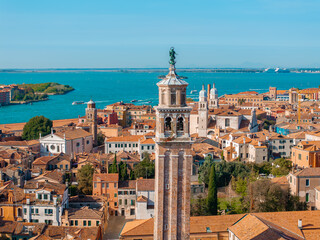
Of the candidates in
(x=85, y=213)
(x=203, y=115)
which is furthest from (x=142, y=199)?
(x=203, y=115)

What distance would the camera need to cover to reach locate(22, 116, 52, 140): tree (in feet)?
117

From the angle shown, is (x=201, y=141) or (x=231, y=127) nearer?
(x=201, y=141)

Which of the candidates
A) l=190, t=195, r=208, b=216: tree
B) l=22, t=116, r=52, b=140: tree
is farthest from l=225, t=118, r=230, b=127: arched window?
l=190, t=195, r=208, b=216: tree

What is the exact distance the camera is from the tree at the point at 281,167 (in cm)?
2270

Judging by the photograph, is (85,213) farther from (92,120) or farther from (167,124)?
(92,120)

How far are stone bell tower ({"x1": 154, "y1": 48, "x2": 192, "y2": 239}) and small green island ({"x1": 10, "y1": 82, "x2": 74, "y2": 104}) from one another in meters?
78.3

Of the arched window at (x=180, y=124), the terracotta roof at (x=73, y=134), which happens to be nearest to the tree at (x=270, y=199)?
the arched window at (x=180, y=124)

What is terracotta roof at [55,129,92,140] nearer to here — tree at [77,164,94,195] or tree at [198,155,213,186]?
tree at [77,164,94,195]

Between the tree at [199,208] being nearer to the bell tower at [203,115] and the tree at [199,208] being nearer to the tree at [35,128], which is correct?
the bell tower at [203,115]

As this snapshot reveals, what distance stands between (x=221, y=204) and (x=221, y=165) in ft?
10.8

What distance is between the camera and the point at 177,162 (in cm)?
1130

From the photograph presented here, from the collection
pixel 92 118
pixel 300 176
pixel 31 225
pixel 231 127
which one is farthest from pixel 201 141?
pixel 31 225

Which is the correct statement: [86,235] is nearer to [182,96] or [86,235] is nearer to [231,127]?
[182,96]

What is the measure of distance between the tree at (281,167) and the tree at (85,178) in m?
8.47
